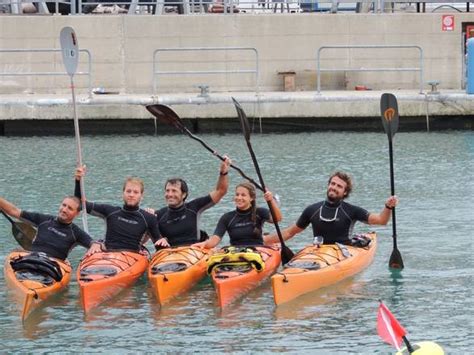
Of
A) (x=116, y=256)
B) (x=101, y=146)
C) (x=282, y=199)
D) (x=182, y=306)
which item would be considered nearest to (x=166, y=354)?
(x=182, y=306)

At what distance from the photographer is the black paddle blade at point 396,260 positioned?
13.5 meters

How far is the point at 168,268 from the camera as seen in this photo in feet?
40.5

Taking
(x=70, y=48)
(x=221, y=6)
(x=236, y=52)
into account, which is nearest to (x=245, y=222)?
(x=70, y=48)

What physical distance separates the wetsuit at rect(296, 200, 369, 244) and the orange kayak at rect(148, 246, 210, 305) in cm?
116

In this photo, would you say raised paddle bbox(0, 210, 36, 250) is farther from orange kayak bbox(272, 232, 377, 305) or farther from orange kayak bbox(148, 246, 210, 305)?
orange kayak bbox(272, 232, 377, 305)

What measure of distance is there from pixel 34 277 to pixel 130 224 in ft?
4.48

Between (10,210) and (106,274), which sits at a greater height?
(10,210)

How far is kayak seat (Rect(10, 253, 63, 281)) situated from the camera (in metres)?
12.1

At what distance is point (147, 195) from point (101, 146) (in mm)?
5892

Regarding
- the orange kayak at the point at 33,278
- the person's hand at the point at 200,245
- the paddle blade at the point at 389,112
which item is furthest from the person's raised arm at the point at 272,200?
the orange kayak at the point at 33,278

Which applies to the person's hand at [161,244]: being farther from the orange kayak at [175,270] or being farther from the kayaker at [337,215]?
the kayaker at [337,215]

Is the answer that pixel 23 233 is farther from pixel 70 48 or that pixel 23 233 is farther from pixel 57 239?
pixel 70 48

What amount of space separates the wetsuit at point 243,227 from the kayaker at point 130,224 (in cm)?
69

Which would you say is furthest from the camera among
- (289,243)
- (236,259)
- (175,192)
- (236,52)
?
(236,52)
